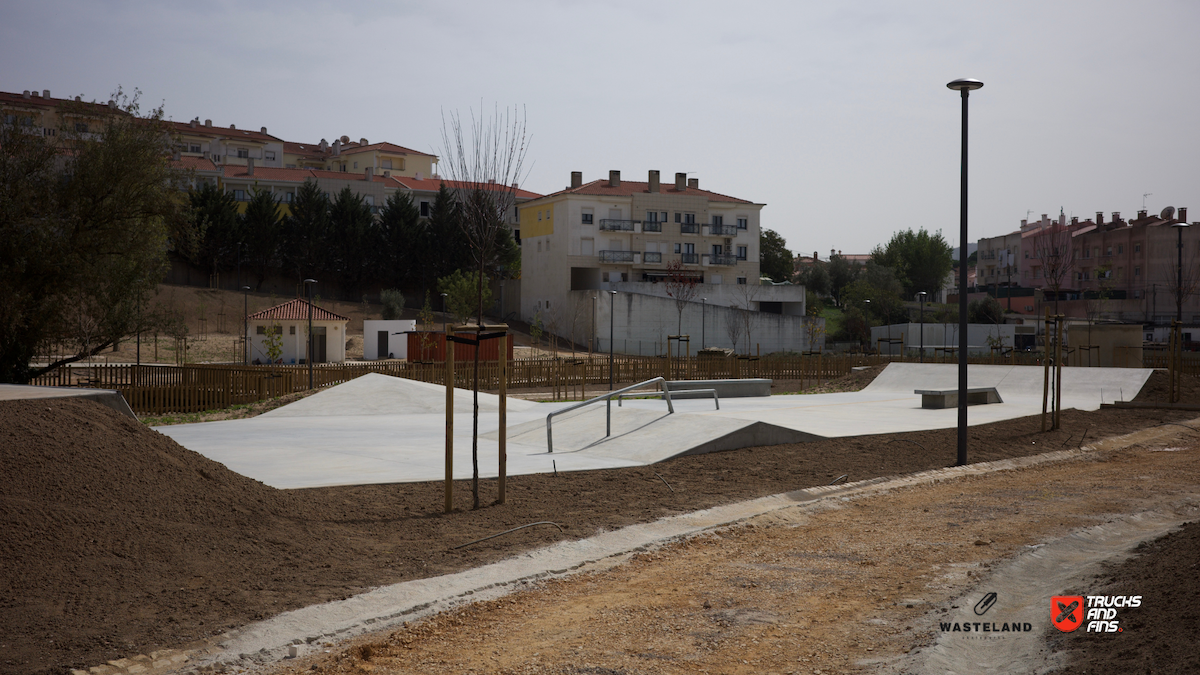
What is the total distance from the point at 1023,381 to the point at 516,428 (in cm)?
1756

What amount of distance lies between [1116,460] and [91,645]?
14.8 metres

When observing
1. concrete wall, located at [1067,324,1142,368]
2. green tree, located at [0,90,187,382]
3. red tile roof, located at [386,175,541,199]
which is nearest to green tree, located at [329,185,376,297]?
red tile roof, located at [386,175,541,199]

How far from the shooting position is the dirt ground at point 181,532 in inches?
208

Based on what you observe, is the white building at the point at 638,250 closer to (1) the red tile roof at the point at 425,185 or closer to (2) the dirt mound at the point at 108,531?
(1) the red tile roof at the point at 425,185

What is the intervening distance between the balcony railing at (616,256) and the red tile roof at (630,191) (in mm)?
5106

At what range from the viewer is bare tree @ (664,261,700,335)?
60987 mm

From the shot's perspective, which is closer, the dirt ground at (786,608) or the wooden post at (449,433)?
the dirt ground at (786,608)

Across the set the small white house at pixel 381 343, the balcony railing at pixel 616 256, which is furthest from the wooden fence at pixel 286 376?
the balcony railing at pixel 616 256

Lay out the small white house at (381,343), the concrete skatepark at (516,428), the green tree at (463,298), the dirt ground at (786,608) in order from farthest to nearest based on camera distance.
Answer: the green tree at (463,298)
the small white house at (381,343)
the concrete skatepark at (516,428)
the dirt ground at (786,608)

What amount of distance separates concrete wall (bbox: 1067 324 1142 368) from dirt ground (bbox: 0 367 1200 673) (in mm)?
29196

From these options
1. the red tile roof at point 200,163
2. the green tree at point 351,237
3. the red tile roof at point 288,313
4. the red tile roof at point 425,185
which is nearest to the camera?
the red tile roof at point 288,313

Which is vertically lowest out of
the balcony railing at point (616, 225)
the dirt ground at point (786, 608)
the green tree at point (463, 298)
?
the dirt ground at point (786, 608)

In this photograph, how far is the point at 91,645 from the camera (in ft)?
16.1

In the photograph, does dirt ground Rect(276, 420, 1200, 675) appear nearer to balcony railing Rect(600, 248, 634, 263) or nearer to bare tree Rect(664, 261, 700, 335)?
bare tree Rect(664, 261, 700, 335)
